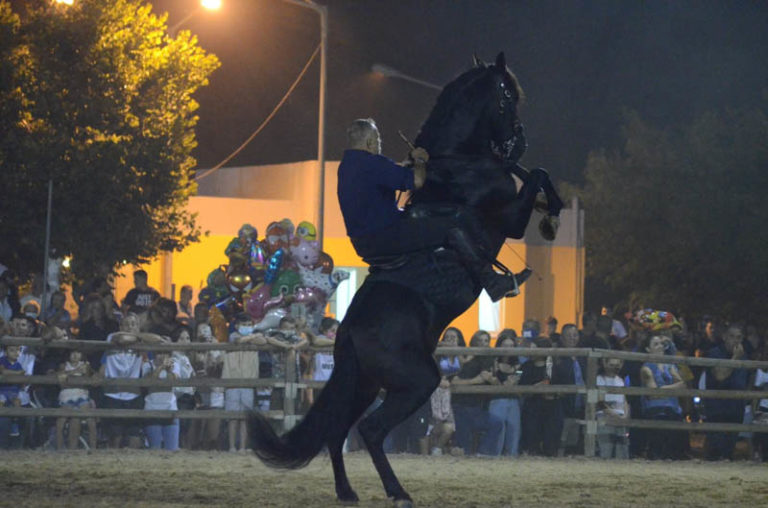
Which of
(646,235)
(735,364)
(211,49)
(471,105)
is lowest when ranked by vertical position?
(735,364)

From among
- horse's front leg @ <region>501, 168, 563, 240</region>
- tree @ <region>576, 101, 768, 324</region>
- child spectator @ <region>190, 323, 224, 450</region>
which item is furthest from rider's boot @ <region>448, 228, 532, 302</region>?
tree @ <region>576, 101, 768, 324</region>

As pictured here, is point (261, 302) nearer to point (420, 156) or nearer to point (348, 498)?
point (348, 498)

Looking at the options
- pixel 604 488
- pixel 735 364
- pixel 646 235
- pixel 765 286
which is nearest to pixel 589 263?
pixel 646 235

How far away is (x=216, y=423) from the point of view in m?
13.4

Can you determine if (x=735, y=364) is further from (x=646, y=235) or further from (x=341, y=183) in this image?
(x=646, y=235)

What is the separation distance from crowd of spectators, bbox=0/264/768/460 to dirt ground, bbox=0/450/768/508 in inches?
32.1

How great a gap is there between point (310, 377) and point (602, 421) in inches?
131

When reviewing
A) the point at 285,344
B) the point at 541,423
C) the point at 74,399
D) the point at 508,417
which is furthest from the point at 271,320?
the point at 541,423

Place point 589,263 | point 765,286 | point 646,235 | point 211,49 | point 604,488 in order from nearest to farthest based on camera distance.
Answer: point 604,488, point 765,286, point 646,235, point 589,263, point 211,49

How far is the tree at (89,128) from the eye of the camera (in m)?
19.5

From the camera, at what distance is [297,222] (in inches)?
1172

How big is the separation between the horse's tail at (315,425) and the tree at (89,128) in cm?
1279

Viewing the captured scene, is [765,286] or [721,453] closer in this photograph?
[721,453]

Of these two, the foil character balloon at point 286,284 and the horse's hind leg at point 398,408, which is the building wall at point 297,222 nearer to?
the foil character balloon at point 286,284
